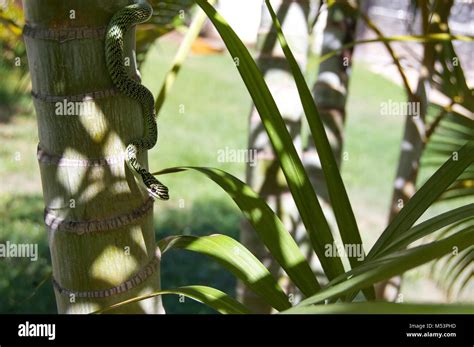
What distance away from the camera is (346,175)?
512 centimetres

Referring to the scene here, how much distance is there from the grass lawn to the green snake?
201 centimetres

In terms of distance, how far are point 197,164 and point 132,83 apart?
418cm

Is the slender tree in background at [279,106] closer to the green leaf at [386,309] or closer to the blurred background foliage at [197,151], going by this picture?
the blurred background foliage at [197,151]

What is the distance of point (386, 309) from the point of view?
0.61 meters

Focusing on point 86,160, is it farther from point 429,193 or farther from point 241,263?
point 429,193

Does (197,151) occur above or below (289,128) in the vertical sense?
below

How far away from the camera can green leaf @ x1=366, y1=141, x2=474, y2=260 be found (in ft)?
3.04

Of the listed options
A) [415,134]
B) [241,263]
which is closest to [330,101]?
[415,134]

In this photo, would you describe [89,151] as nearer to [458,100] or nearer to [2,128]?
[458,100]

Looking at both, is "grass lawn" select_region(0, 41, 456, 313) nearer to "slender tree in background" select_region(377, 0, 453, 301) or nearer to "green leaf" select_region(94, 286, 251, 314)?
"slender tree in background" select_region(377, 0, 453, 301)

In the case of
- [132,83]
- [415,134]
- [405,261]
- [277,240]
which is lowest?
[415,134]

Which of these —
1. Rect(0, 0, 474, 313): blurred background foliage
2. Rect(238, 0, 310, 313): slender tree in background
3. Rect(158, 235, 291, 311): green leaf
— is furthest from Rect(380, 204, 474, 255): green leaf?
Rect(238, 0, 310, 313): slender tree in background

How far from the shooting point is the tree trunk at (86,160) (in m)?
0.85

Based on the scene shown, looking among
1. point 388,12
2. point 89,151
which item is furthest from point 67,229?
point 388,12
